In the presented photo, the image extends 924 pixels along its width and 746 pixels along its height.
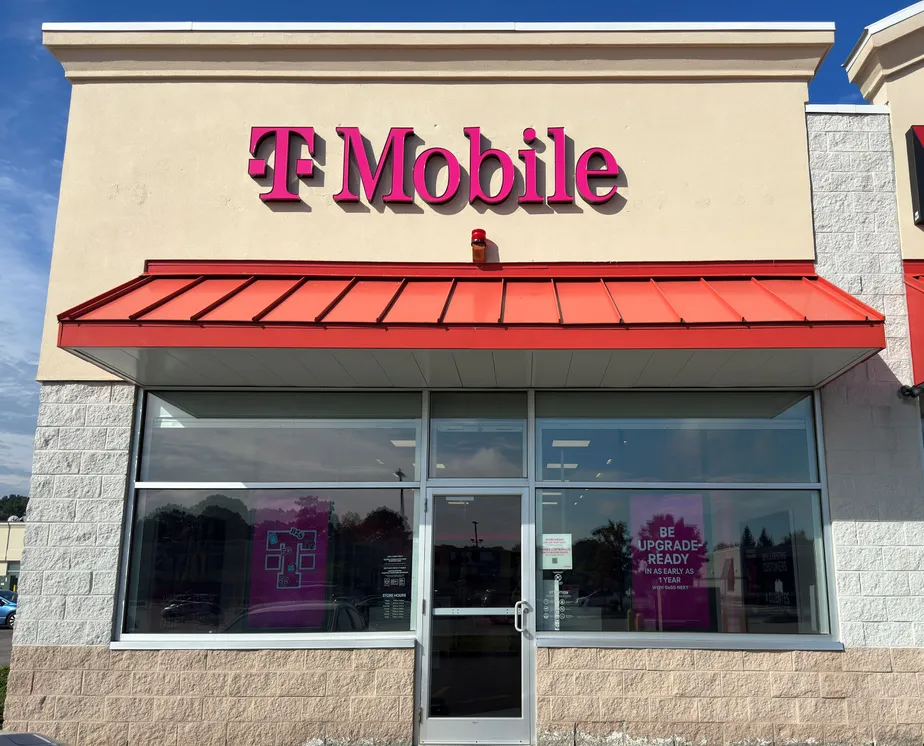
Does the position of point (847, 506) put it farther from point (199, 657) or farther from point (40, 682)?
point (40, 682)

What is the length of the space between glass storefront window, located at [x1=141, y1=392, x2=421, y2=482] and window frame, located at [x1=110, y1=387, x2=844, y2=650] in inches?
3.3

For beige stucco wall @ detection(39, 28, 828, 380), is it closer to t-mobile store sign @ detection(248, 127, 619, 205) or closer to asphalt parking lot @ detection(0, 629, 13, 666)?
t-mobile store sign @ detection(248, 127, 619, 205)

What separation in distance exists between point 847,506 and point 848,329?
2073mm

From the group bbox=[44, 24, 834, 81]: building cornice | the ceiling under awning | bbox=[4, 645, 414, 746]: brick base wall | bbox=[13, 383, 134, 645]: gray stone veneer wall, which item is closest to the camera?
the ceiling under awning

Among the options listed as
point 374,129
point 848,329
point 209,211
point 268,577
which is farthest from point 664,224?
point 268,577

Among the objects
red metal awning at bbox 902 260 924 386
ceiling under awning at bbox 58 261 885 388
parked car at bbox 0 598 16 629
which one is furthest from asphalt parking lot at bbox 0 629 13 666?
red metal awning at bbox 902 260 924 386

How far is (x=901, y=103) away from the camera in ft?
28.9

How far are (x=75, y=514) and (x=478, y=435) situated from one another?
13.2ft

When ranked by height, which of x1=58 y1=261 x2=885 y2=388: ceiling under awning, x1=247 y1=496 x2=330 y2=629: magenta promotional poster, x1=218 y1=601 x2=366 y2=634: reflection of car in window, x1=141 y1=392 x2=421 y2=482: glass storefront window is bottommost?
x1=218 y1=601 x2=366 y2=634: reflection of car in window

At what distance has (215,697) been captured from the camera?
7641 millimetres

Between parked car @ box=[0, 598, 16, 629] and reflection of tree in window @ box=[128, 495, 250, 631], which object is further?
parked car @ box=[0, 598, 16, 629]

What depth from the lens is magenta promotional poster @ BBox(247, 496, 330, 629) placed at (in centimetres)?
790

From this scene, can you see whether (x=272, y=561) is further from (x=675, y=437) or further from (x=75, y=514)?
(x=675, y=437)

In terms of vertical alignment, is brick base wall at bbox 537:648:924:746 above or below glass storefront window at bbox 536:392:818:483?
below
